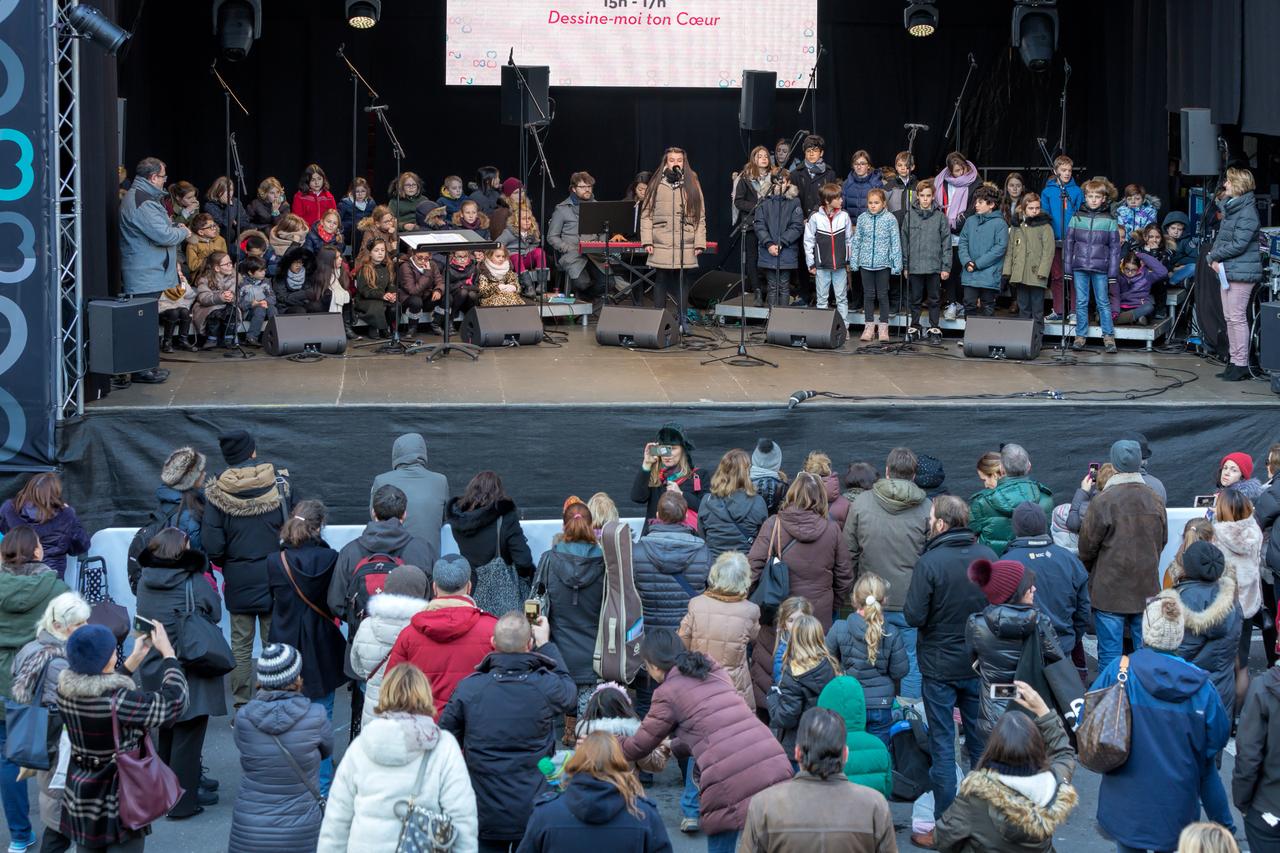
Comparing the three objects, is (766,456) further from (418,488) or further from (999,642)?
(999,642)

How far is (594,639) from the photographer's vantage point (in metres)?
6.99

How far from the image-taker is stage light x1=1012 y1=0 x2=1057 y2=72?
14.4 m

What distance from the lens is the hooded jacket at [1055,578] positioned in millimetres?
6676

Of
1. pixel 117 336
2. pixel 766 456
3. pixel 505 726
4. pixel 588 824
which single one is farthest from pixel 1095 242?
pixel 588 824

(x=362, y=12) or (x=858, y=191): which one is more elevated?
(x=362, y=12)

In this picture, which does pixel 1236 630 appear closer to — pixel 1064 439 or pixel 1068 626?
pixel 1068 626

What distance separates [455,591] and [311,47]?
440 inches

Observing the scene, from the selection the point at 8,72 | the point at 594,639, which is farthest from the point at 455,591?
the point at 8,72

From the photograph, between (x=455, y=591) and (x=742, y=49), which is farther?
(x=742, y=49)

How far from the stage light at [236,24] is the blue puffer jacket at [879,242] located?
5700 millimetres

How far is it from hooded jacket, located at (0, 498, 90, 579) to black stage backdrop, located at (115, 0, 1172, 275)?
25.4ft

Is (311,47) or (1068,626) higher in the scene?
(311,47)

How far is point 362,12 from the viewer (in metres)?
14.2

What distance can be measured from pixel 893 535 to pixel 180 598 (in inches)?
126
